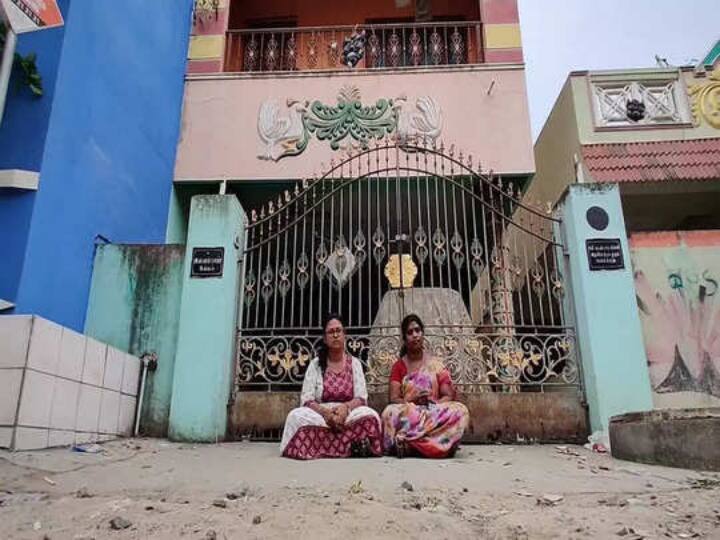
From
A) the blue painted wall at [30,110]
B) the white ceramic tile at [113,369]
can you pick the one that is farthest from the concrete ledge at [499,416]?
the blue painted wall at [30,110]

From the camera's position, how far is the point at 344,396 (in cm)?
418

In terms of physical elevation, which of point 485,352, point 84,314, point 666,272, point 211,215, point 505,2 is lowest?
point 485,352

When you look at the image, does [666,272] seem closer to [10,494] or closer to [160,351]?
[160,351]

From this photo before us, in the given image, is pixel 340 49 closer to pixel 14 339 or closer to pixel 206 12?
pixel 206 12

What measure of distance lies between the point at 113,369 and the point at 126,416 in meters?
0.47

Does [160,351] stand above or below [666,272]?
below

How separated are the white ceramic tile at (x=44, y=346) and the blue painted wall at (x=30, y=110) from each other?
137 centimetres

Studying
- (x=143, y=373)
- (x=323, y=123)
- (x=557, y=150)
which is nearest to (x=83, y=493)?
(x=143, y=373)

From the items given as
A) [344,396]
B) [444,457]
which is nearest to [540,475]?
[444,457]

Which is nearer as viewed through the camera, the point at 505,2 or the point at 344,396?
the point at 344,396

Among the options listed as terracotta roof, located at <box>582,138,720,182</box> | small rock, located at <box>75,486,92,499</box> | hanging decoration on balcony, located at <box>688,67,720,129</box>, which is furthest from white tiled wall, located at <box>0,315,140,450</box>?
hanging decoration on balcony, located at <box>688,67,720,129</box>

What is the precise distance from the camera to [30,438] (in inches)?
134

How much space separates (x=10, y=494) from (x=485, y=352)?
3663mm

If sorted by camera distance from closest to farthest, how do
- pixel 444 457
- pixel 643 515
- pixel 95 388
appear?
pixel 643 515 < pixel 444 457 < pixel 95 388
